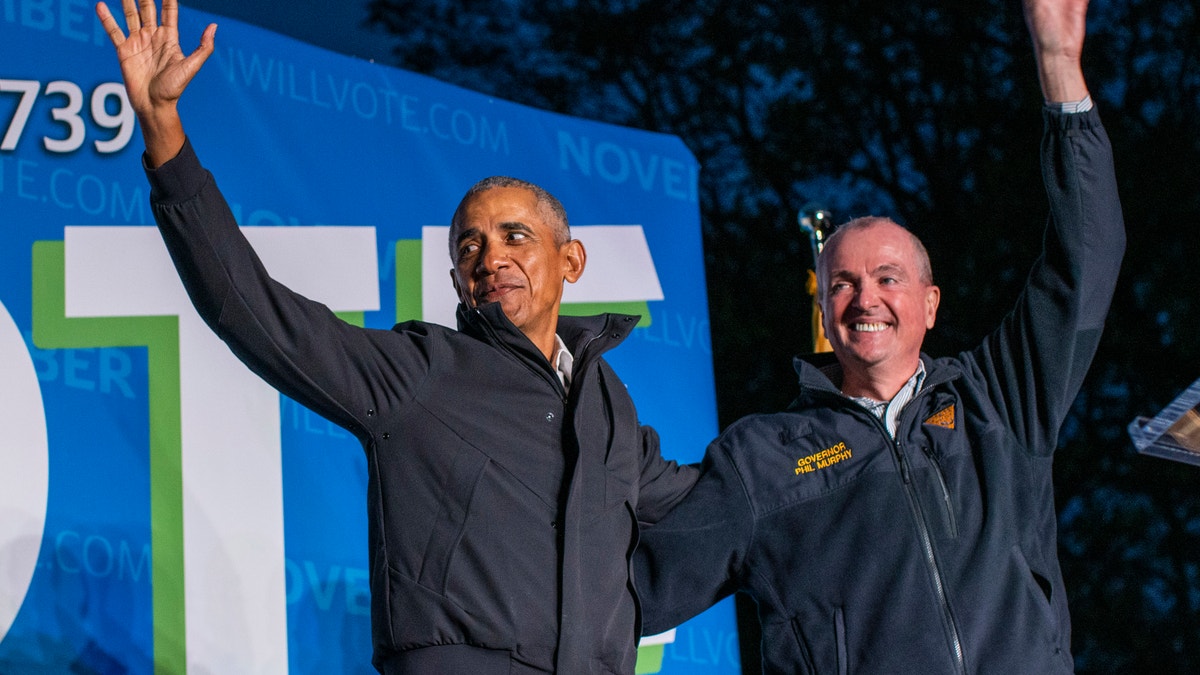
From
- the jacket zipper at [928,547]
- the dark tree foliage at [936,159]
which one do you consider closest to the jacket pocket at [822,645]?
the jacket zipper at [928,547]

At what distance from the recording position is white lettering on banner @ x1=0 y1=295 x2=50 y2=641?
Answer: 303 cm

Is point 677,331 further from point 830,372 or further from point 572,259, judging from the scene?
point 572,259

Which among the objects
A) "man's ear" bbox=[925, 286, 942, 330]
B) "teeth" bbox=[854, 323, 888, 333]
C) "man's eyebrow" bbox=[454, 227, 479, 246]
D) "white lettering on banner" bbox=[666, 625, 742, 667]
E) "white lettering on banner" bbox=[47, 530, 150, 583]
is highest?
"man's eyebrow" bbox=[454, 227, 479, 246]

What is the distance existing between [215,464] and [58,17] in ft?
3.76

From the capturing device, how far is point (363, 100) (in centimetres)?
358

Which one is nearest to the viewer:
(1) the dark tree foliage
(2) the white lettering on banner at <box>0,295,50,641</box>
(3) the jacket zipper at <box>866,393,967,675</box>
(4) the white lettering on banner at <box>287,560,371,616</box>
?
(3) the jacket zipper at <box>866,393,967,675</box>

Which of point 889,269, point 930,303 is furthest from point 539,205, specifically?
point 930,303

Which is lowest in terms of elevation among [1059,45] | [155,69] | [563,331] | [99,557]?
[99,557]

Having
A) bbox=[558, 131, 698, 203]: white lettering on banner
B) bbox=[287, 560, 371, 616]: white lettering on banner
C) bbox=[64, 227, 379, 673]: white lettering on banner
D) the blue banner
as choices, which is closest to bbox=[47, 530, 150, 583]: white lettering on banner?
the blue banner

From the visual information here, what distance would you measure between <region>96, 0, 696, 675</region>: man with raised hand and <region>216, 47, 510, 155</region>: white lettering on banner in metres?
1.41

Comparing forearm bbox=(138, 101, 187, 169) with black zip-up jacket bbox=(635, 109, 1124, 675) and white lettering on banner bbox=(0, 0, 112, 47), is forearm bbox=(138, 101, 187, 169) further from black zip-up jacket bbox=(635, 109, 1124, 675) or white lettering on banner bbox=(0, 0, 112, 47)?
white lettering on banner bbox=(0, 0, 112, 47)

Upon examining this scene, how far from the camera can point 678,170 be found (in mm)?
3932

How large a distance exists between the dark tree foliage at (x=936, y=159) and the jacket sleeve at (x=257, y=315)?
4.17m

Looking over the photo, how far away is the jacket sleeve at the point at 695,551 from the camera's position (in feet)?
8.13
